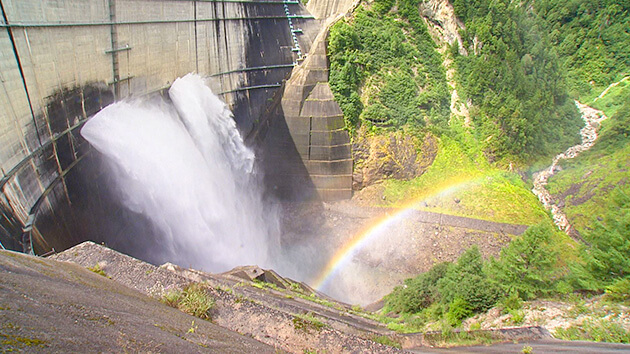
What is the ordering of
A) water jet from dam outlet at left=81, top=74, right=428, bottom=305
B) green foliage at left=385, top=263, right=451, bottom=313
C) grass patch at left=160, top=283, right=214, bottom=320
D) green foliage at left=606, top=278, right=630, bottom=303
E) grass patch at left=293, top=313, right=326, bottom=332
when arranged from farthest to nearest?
water jet from dam outlet at left=81, top=74, right=428, bottom=305, green foliage at left=385, top=263, right=451, bottom=313, green foliage at left=606, top=278, right=630, bottom=303, grass patch at left=160, top=283, right=214, bottom=320, grass patch at left=293, top=313, right=326, bottom=332

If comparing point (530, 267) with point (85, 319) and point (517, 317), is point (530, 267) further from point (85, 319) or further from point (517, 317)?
point (85, 319)

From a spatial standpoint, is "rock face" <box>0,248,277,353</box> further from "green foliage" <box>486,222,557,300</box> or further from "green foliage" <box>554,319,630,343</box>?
"green foliage" <box>486,222,557,300</box>

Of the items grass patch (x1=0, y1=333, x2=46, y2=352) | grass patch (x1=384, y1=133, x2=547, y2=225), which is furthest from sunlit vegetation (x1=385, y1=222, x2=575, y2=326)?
grass patch (x1=0, y1=333, x2=46, y2=352)

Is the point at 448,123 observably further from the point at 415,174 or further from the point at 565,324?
the point at 565,324

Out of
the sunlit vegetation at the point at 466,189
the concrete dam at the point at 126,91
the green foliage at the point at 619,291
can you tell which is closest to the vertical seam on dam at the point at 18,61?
the concrete dam at the point at 126,91

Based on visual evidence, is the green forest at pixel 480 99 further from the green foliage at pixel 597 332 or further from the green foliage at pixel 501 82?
the green foliage at pixel 597 332

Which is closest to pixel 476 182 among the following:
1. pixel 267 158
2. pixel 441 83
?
pixel 441 83

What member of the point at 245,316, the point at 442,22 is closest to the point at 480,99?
the point at 442,22
